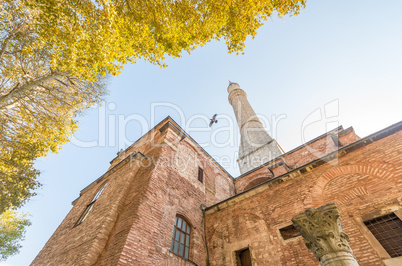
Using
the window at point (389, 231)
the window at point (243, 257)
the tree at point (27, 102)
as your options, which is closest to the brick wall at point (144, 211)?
the window at point (243, 257)

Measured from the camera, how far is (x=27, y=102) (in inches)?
284

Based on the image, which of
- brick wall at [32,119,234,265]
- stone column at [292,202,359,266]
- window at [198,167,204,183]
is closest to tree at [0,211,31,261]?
brick wall at [32,119,234,265]

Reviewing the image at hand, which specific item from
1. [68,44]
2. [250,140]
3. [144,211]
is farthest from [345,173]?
[250,140]

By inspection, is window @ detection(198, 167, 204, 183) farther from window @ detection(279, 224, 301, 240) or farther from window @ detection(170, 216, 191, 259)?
window @ detection(279, 224, 301, 240)

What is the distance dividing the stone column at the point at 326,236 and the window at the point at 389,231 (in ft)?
9.25

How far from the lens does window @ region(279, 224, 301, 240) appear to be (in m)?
6.34

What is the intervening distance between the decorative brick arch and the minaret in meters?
8.51

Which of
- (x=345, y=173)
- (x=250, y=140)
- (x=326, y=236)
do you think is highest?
(x=250, y=140)

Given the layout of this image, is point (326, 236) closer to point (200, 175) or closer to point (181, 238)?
point (181, 238)

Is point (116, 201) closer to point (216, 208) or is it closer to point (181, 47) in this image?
point (216, 208)

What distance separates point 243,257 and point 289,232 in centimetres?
202

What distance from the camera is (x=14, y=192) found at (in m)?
7.29

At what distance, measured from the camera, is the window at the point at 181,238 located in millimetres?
6789

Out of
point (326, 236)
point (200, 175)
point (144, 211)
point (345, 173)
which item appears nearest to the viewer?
point (326, 236)
